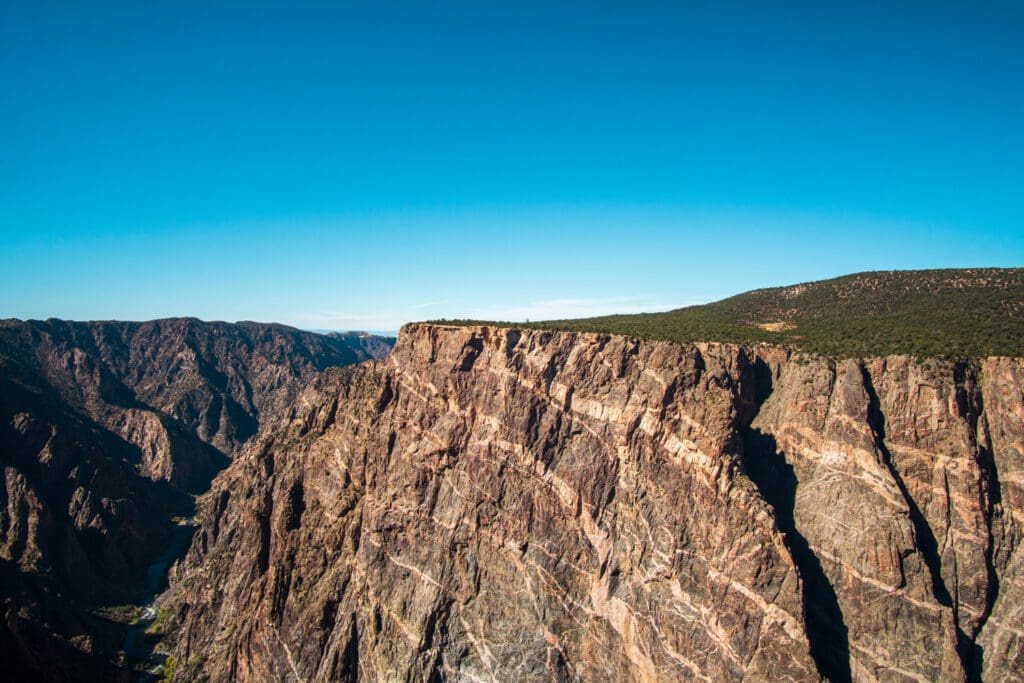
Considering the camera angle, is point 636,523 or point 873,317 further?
point 873,317

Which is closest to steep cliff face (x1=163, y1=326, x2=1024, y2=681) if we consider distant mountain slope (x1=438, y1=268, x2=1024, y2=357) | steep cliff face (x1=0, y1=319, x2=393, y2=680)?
distant mountain slope (x1=438, y1=268, x2=1024, y2=357)

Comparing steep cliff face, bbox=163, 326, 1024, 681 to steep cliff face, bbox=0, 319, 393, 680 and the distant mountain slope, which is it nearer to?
the distant mountain slope

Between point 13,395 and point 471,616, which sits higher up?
point 13,395

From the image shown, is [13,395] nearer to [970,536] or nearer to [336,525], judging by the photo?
[336,525]

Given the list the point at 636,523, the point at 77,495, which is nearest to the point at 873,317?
the point at 636,523

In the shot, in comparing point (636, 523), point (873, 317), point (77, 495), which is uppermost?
point (873, 317)

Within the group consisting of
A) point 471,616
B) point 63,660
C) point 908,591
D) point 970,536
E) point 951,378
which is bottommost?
point 471,616

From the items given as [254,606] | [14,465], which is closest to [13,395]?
[14,465]

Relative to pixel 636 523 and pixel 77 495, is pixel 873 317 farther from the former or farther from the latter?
pixel 77 495
